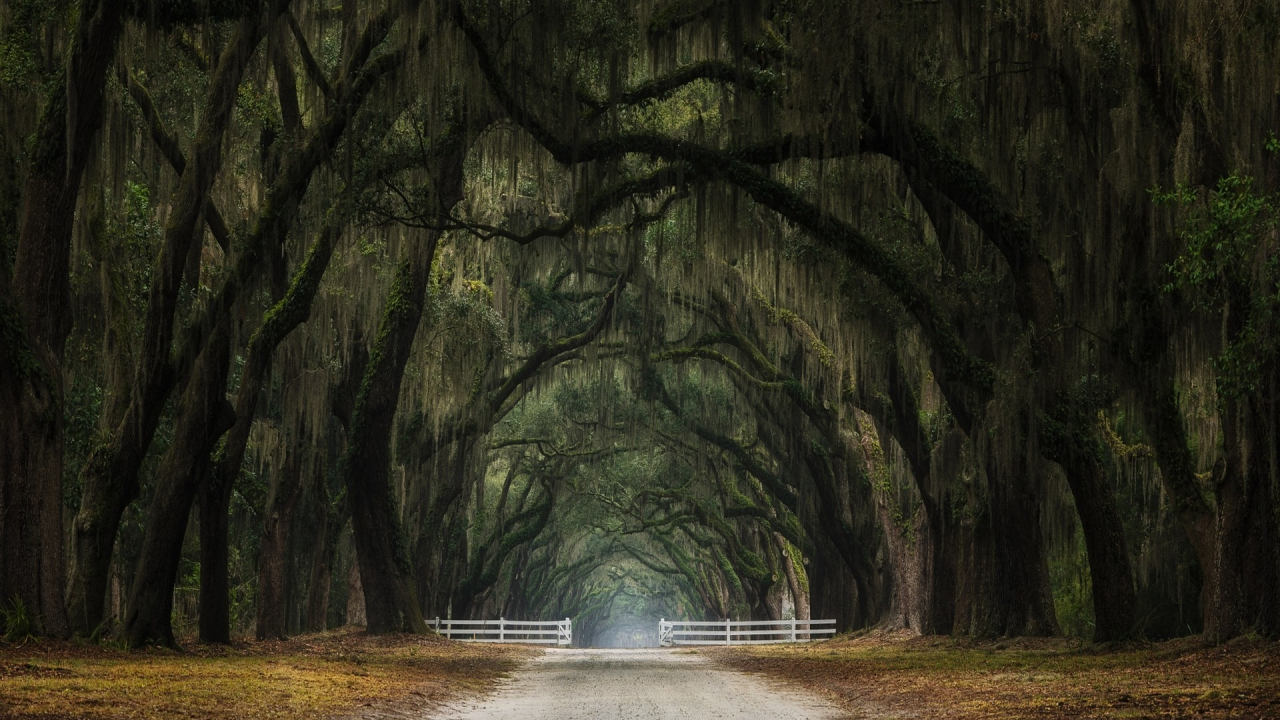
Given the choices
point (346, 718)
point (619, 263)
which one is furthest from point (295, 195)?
point (619, 263)

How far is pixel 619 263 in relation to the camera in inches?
1099

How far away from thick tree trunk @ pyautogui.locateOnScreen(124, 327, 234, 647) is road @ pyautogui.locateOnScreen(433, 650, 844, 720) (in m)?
3.81

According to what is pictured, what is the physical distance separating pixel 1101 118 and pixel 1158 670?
5.85 m

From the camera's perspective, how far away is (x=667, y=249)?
22.3 meters

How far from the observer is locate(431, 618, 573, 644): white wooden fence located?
116 feet

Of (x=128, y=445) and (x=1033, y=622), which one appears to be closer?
(x=128, y=445)

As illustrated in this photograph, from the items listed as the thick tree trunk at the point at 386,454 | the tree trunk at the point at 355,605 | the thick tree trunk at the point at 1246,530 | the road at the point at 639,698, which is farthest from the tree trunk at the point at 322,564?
the thick tree trunk at the point at 1246,530

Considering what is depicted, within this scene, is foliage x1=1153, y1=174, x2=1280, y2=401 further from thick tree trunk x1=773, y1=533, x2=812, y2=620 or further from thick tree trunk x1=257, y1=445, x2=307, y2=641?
thick tree trunk x1=773, y1=533, x2=812, y2=620

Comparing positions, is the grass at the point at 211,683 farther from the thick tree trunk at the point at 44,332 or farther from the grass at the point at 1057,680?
the grass at the point at 1057,680

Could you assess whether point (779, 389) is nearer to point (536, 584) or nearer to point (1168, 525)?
point (1168, 525)

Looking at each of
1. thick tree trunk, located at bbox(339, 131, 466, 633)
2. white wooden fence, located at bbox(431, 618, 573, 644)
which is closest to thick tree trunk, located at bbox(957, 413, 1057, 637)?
thick tree trunk, located at bbox(339, 131, 466, 633)

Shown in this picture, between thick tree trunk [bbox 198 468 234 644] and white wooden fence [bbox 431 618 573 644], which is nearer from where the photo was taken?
thick tree trunk [bbox 198 468 234 644]

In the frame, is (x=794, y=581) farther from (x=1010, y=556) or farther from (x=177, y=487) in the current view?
(x=177, y=487)

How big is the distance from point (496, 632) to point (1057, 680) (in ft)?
90.8
